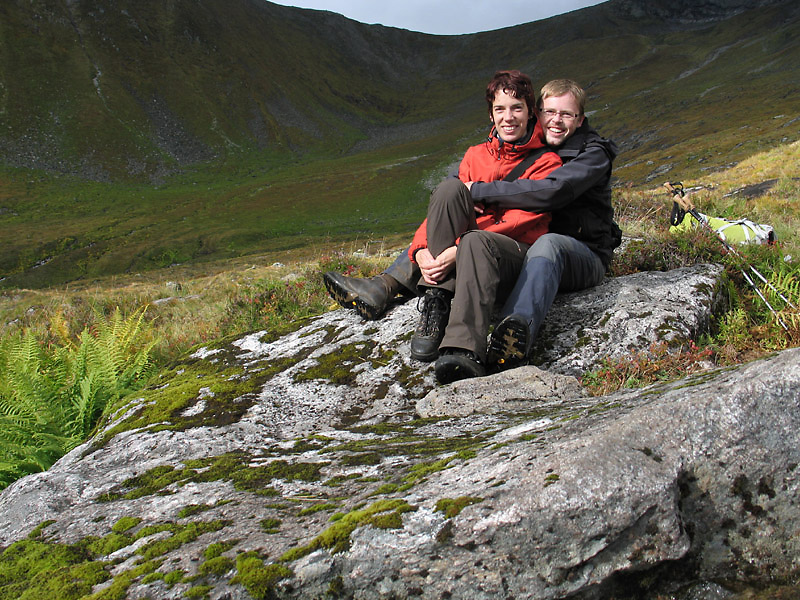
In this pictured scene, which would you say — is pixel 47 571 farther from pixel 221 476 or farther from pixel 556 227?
pixel 556 227

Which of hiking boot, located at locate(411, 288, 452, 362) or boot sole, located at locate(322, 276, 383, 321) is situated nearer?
hiking boot, located at locate(411, 288, 452, 362)

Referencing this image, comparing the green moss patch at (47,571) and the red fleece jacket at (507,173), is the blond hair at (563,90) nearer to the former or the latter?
the red fleece jacket at (507,173)

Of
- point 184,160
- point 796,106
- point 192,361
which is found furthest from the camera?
point 184,160

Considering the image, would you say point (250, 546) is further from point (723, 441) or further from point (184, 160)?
point (184, 160)

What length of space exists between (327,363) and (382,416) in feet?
3.62

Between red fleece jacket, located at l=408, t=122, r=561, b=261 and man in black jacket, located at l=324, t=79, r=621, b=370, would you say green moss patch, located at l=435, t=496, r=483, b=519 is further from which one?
red fleece jacket, located at l=408, t=122, r=561, b=261

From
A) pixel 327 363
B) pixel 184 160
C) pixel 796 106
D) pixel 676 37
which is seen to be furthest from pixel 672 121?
pixel 676 37

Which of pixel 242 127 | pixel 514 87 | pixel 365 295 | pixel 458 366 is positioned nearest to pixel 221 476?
pixel 458 366

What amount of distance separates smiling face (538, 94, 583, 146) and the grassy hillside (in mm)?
39242

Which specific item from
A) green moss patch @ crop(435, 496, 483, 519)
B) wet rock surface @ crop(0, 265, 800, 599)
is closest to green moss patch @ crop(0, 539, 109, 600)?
wet rock surface @ crop(0, 265, 800, 599)

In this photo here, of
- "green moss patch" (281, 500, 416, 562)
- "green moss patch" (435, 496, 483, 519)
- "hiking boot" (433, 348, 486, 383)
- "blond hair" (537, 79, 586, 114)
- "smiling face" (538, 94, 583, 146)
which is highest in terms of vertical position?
"blond hair" (537, 79, 586, 114)

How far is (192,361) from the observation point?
5.80m

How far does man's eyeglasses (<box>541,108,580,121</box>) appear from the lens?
523 cm

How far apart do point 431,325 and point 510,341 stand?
808 mm
